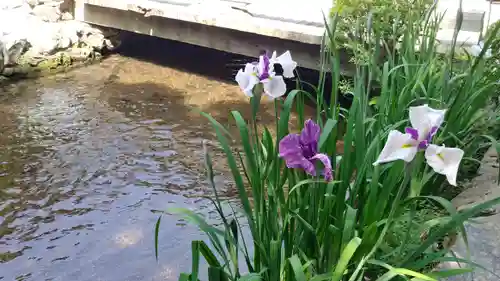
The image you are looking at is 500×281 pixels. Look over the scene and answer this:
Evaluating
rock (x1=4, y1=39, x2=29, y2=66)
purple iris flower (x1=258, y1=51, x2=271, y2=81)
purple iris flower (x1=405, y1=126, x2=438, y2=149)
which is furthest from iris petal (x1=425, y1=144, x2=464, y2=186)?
rock (x1=4, y1=39, x2=29, y2=66)

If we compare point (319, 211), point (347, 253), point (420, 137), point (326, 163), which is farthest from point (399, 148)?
point (319, 211)

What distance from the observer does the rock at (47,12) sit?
6353mm

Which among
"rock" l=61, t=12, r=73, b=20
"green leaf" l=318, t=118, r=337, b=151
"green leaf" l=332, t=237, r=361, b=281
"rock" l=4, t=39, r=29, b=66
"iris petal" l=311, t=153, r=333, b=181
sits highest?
"green leaf" l=318, t=118, r=337, b=151

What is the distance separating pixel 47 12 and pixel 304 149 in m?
5.93

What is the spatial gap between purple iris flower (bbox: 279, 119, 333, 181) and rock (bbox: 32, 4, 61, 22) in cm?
584

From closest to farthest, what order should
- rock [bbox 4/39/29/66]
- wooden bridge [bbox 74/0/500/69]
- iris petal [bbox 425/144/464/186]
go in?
iris petal [bbox 425/144/464/186] → wooden bridge [bbox 74/0/500/69] → rock [bbox 4/39/29/66]

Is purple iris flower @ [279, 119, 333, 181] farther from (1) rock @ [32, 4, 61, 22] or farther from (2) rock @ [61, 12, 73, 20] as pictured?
(2) rock @ [61, 12, 73, 20]

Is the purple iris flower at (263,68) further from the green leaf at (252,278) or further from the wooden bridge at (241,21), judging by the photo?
the wooden bridge at (241,21)

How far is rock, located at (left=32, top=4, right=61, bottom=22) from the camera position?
6353mm

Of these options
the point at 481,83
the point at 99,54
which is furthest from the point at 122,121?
the point at 481,83

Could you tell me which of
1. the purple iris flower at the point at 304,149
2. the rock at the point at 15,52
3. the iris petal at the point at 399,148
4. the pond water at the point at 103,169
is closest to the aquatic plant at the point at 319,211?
the purple iris flower at the point at 304,149

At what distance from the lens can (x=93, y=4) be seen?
6.29 metres

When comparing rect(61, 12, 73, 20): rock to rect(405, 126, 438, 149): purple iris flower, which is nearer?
rect(405, 126, 438, 149): purple iris flower

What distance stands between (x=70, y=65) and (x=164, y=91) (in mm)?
1404
